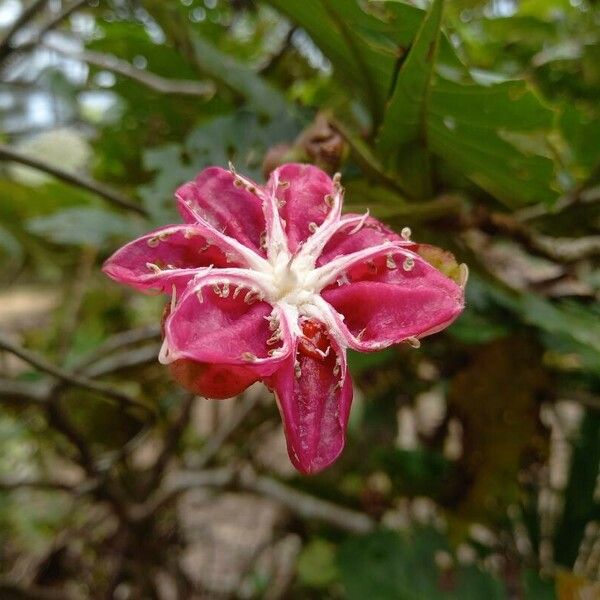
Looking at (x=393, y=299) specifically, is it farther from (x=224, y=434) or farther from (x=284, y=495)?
(x=224, y=434)

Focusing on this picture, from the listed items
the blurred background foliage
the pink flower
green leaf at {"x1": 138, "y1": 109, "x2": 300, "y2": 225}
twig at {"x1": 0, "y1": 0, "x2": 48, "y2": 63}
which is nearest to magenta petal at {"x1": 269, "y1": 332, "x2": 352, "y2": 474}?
the pink flower

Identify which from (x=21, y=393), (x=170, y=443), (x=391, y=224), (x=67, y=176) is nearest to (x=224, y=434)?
(x=170, y=443)

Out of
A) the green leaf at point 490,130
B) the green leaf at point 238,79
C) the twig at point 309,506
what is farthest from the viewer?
the twig at point 309,506

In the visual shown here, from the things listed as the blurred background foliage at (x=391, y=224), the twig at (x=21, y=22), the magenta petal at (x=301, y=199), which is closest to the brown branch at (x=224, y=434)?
the blurred background foliage at (x=391, y=224)

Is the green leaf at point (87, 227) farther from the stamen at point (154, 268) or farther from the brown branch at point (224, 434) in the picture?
the brown branch at point (224, 434)

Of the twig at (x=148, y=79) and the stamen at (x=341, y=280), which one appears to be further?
the twig at (x=148, y=79)

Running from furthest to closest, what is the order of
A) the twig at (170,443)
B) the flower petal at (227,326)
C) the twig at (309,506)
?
the twig at (170,443), the twig at (309,506), the flower petal at (227,326)
